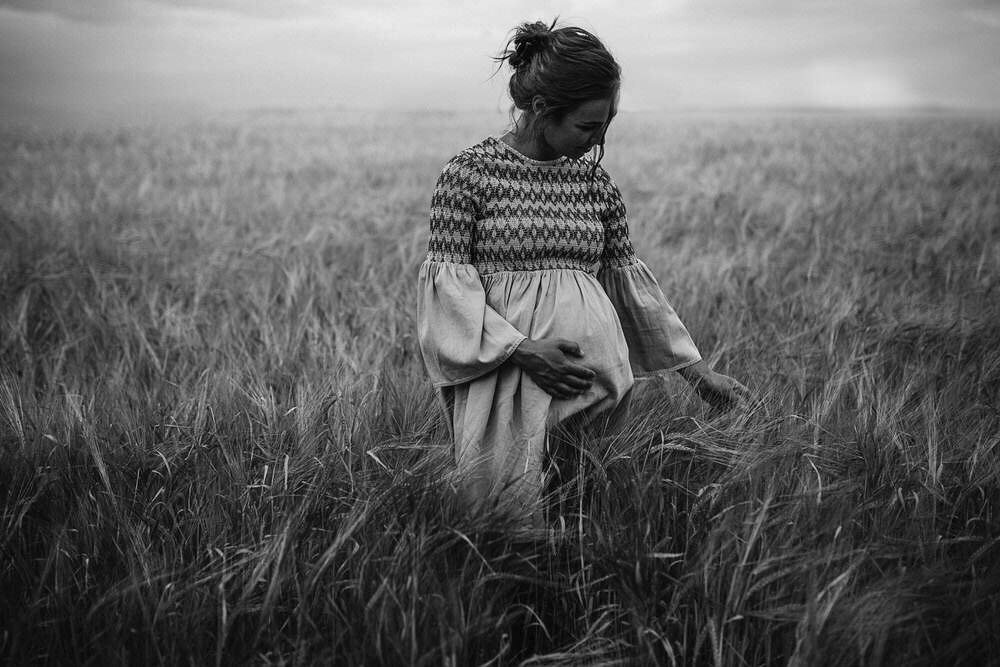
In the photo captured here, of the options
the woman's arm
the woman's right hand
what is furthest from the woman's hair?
the woman's right hand

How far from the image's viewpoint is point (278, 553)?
1369mm

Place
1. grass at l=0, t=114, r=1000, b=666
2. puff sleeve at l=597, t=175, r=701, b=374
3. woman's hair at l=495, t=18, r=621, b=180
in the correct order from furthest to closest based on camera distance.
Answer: puff sleeve at l=597, t=175, r=701, b=374 < woman's hair at l=495, t=18, r=621, b=180 < grass at l=0, t=114, r=1000, b=666

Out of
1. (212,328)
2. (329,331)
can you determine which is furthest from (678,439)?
(212,328)

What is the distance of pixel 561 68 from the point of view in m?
1.40

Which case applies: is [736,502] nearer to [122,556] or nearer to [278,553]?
[278,553]

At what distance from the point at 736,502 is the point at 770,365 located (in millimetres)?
1007

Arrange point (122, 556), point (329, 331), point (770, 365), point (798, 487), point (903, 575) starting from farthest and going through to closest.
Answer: point (329, 331) → point (770, 365) → point (798, 487) → point (122, 556) → point (903, 575)

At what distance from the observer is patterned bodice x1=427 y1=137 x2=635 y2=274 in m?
1.47

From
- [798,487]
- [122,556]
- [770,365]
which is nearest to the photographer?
[122,556]

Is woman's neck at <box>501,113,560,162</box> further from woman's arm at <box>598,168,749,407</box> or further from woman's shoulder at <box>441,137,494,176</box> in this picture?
woman's arm at <box>598,168,749,407</box>

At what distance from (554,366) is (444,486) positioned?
345 mm

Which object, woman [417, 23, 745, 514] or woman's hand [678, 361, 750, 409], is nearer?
woman [417, 23, 745, 514]

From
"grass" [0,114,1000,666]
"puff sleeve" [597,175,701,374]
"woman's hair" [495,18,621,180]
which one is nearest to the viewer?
"grass" [0,114,1000,666]

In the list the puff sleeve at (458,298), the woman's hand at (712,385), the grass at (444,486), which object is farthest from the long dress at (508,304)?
the woman's hand at (712,385)
